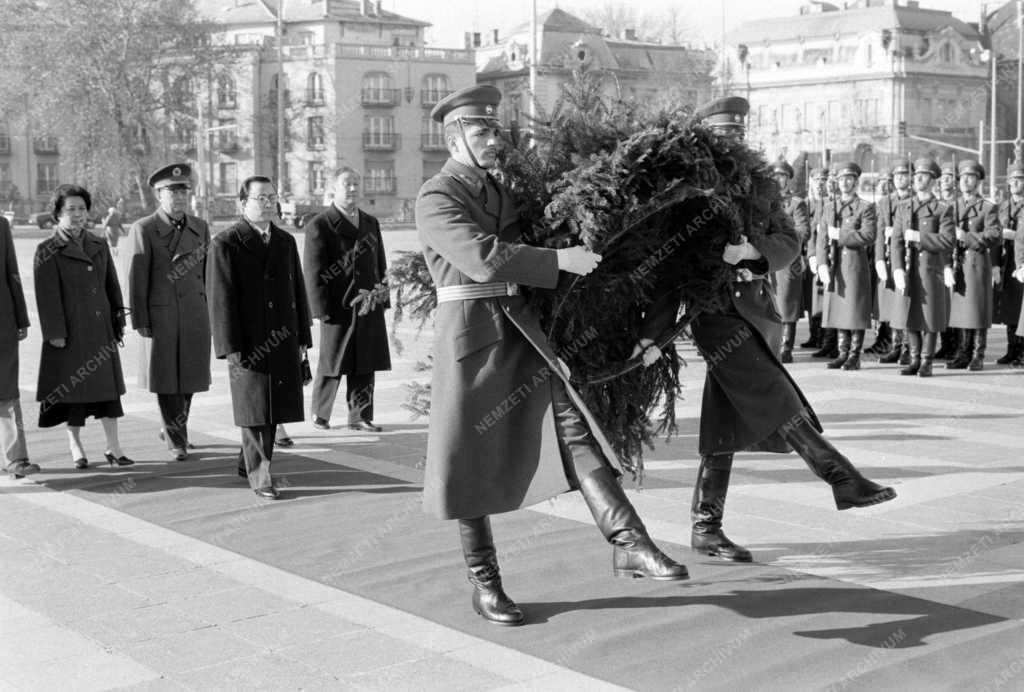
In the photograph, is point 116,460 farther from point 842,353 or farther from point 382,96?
point 382,96

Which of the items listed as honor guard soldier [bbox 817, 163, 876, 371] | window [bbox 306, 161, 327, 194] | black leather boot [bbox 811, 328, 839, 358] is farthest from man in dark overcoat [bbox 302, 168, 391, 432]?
window [bbox 306, 161, 327, 194]

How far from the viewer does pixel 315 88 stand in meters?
86.2

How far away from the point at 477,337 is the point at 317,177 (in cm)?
8195

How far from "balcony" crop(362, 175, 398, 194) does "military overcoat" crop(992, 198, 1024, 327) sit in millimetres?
73871

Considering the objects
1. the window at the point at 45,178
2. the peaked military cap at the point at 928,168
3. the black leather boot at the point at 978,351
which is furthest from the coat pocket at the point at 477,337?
the window at the point at 45,178

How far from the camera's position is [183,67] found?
64.8 m

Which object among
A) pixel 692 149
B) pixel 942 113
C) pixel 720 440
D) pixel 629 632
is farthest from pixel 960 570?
pixel 942 113

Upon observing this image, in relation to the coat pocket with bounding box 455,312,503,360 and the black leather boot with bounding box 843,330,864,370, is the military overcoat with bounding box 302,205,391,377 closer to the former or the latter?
the coat pocket with bounding box 455,312,503,360

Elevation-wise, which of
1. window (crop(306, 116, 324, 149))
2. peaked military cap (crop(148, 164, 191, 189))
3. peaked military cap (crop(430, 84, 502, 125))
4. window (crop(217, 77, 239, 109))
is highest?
window (crop(217, 77, 239, 109))

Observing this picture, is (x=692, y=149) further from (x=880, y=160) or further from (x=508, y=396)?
(x=880, y=160)

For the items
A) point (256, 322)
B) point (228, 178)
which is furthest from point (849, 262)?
point (228, 178)

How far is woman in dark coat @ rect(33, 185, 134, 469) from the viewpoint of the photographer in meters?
9.28

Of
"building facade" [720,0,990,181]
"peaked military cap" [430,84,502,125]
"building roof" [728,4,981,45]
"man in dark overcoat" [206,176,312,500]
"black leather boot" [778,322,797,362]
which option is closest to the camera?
"peaked military cap" [430,84,502,125]

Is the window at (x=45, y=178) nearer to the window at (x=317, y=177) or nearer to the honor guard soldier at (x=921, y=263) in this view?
the window at (x=317, y=177)
